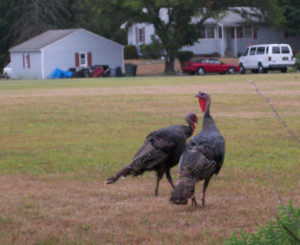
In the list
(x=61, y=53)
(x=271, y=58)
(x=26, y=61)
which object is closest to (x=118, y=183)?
(x=271, y=58)

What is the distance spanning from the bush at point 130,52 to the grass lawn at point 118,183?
56448 millimetres

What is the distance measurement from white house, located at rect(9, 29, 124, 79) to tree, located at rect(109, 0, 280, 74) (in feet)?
27.2

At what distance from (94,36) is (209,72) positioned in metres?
14.2

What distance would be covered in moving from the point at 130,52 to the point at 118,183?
6677 centimetres

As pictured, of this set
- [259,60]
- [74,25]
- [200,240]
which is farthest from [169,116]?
[74,25]

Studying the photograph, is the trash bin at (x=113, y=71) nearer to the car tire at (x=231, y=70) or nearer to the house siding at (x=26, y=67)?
the house siding at (x=26, y=67)

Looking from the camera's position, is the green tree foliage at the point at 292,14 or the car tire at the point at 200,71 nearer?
the car tire at the point at 200,71

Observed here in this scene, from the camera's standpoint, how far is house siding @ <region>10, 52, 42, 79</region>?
6172 centimetres

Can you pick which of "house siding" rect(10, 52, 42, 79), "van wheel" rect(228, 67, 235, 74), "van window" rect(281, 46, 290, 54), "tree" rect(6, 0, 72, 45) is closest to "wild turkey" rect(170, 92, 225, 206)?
"van window" rect(281, 46, 290, 54)

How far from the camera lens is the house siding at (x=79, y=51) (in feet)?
202

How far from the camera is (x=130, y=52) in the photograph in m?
75.5

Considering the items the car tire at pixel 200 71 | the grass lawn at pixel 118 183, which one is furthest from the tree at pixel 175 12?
the grass lawn at pixel 118 183

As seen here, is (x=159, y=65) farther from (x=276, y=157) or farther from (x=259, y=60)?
(x=276, y=157)

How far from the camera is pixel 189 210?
751 cm
